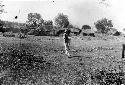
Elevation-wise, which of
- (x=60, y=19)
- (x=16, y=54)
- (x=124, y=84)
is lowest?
(x=124, y=84)

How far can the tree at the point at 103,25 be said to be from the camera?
133 m

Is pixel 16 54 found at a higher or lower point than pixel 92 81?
higher

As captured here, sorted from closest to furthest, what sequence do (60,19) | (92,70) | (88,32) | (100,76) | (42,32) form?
(100,76) → (92,70) → (42,32) → (88,32) → (60,19)

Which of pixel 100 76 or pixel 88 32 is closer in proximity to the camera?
pixel 100 76

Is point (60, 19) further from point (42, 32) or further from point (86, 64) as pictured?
point (86, 64)

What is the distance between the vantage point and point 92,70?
1412 centimetres

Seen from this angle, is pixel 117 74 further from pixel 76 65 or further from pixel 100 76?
pixel 76 65

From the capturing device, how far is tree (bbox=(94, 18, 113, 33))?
133 meters

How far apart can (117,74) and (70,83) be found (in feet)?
11.4

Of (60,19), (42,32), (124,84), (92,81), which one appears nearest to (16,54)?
(92,81)

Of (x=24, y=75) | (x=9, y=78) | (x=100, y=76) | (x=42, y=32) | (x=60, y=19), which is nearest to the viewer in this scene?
(x=9, y=78)

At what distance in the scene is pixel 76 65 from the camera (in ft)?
49.5

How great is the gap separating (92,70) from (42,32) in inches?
1621

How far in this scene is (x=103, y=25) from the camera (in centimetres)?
13412
